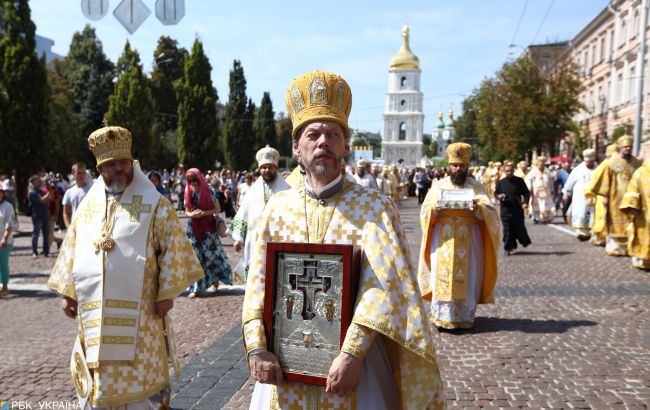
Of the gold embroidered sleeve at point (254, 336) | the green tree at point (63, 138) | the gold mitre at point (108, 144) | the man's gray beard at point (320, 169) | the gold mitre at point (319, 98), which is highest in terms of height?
the green tree at point (63, 138)

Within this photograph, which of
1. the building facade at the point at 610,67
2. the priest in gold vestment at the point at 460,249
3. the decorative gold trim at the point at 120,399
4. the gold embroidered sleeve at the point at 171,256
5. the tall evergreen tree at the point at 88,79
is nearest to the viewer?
the decorative gold trim at the point at 120,399

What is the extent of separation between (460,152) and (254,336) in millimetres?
4867

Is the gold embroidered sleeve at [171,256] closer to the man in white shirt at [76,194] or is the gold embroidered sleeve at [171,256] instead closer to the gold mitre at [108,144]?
the gold mitre at [108,144]

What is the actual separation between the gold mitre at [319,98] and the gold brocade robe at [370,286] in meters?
0.38

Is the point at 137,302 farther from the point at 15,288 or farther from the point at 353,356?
the point at 15,288

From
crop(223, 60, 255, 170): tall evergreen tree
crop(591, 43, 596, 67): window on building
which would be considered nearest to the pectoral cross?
crop(591, 43, 596, 67): window on building

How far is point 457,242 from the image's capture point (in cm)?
725

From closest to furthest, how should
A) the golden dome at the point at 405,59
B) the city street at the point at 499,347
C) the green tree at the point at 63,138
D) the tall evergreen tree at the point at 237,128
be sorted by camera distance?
the city street at the point at 499,347 → the green tree at the point at 63,138 → the tall evergreen tree at the point at 237,128 → the golden dome at the point at 405,59

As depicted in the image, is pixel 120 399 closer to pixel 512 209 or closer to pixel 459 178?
pixel 459 178

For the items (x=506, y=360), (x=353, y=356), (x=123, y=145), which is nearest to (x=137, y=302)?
(x=123, y=145)

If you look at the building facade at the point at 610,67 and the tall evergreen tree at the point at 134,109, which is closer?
the building facade at the point at 610,67

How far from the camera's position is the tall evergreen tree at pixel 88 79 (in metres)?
47.3

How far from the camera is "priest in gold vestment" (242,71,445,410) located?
8.64ft

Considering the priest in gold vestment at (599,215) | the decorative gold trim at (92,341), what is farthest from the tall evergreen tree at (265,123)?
the decorative gold trim at (92,341)
